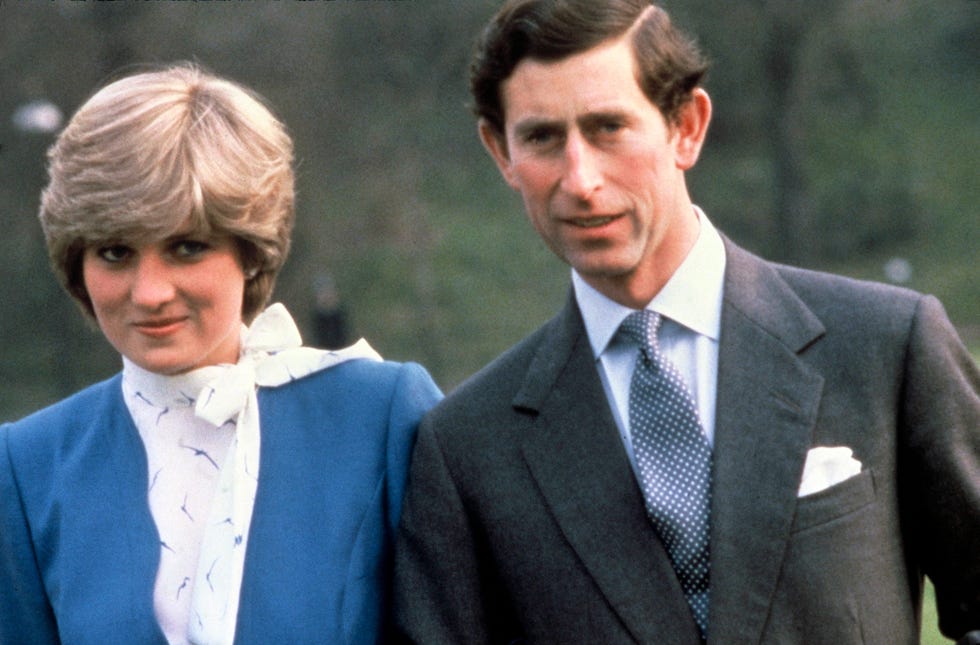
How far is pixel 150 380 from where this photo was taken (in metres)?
3.57

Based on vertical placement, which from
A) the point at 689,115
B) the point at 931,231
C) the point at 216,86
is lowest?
the point at 931,231

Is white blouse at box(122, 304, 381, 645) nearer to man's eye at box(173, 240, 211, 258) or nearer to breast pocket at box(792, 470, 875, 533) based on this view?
man's eye at box(173, 240, 211, 258)

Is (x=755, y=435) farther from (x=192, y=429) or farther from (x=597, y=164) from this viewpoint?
(x=192, y=429)

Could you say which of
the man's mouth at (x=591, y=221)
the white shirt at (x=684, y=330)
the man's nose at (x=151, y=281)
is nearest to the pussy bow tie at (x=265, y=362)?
the man's nose at (x=151, y=281)

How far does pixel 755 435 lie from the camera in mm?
3158

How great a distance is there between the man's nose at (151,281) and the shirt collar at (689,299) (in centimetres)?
87

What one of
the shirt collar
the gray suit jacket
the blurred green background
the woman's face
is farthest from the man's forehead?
the blurred green background

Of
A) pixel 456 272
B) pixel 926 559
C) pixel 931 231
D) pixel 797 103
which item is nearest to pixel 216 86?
pixel 926 559

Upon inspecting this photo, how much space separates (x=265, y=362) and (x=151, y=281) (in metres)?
0.44

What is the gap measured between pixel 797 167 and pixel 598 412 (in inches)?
1076

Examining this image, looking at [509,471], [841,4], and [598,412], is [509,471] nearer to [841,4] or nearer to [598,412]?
[598,412]

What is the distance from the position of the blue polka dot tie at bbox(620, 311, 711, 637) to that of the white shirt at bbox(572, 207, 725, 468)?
1.7 inches

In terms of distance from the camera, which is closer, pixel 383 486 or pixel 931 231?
pixel 383 486

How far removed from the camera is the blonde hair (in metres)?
3.31
